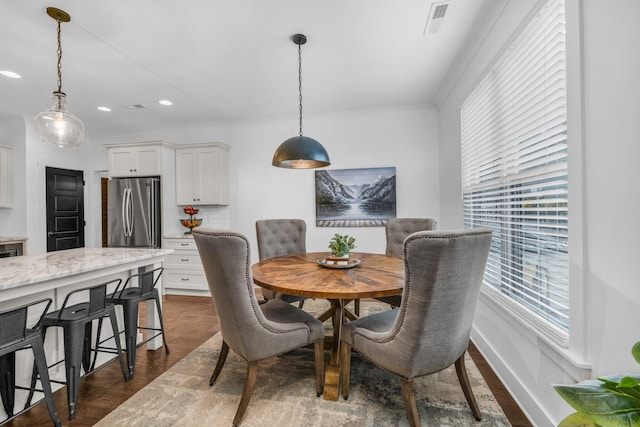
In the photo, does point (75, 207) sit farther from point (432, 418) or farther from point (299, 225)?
point (432, 418)

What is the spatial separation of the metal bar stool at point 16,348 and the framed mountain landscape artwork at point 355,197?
10.8ft

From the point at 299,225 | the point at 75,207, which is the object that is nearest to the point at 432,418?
the point at 299,225

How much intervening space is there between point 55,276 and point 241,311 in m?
1.08

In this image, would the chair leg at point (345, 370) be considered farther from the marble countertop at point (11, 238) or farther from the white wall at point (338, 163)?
the marble countertop at point (11, 238)

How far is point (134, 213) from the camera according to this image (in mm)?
4363

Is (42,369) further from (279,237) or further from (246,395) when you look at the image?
(279,237)

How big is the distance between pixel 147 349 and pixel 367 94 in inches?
140

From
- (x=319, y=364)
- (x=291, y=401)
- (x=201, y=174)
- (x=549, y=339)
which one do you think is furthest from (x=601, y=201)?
(x=201, y=174)

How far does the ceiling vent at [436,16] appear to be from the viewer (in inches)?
81.4

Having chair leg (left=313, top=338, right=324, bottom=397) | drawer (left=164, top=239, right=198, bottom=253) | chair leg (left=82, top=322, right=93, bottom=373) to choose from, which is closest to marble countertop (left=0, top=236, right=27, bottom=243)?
drawer (left=164, top=239, right=198, bottom=253)

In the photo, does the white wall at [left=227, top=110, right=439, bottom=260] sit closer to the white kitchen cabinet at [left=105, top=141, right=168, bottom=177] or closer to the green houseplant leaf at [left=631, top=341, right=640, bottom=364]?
the white kitchen cabinet at [left=105, top=141, right=168, bottom=177]

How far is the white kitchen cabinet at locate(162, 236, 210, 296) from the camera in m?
4.31

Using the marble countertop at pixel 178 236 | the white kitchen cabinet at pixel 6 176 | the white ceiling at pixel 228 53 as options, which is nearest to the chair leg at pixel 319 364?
the white ceiling at pixel 228 53

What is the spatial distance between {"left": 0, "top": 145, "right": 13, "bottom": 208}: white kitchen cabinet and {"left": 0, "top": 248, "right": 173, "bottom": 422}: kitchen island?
10.4 feet
